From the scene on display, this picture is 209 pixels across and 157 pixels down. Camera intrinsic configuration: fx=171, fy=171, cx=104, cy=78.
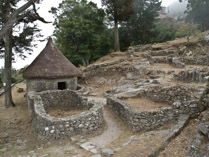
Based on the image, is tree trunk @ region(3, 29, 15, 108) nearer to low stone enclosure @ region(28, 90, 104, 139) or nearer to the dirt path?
low stone enclosure @ region(28, 90, 104, 139)

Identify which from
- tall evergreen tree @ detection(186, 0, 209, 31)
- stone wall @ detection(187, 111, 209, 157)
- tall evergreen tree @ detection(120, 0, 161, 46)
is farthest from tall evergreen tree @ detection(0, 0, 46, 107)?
tall evergreen tree @ detection(186, 0, 209, 31)

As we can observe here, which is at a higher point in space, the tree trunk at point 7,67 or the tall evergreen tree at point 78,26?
the tall evergreen tree at point 78,26

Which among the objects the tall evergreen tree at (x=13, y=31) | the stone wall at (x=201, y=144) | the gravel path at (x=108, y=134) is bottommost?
the gravel path at (x=108, y=134)

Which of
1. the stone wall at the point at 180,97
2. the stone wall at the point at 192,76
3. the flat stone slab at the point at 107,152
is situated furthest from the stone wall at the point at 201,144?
the stone wall at the point at 192,76

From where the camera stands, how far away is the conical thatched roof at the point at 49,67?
13.0 metres

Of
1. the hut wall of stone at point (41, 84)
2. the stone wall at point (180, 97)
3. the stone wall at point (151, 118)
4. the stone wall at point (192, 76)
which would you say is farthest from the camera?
the hut wall of stone at point (41, 84)

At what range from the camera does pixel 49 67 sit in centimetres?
1335

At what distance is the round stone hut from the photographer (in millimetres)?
13094

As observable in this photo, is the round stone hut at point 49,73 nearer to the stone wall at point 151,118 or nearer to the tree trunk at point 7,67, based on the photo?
the tree trunk at point 7,67

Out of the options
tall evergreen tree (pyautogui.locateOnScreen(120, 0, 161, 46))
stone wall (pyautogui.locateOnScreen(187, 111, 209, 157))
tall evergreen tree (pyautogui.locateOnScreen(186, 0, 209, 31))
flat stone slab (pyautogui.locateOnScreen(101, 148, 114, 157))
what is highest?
tall evergreen tree (pyautogui.locateOnScreen(186, 0, 209, 31))

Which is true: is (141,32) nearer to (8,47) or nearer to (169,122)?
(8,47)

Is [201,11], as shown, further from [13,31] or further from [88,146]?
[88,146]

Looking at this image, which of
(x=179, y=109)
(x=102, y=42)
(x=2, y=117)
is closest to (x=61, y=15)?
(x=102, y=42)

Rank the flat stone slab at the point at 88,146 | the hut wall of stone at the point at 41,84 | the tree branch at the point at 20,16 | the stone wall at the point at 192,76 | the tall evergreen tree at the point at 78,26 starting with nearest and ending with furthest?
the flat stone slab at the point at 88,146, the tree branch at the point at 20,16, the stone wall at the point at 192,76, the hut wall of stone at the point at 41,84, the tall evergreen tree at the point at 78,26
